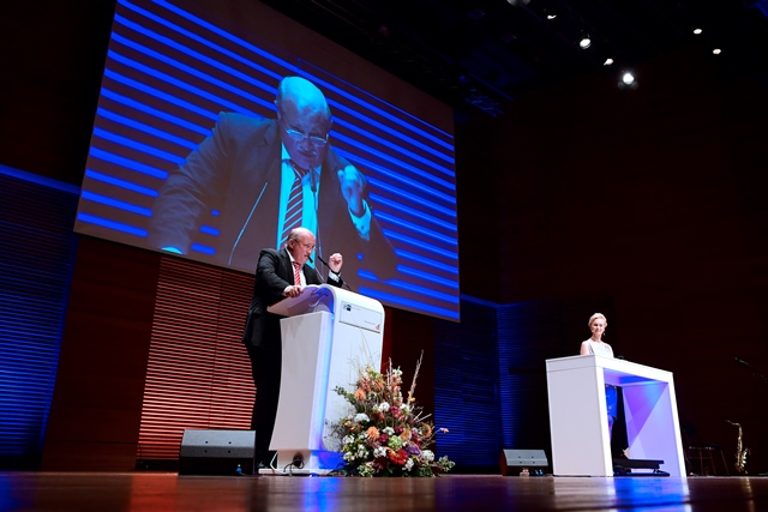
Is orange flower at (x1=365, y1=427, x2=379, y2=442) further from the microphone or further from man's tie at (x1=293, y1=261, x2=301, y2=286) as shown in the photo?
the microphone

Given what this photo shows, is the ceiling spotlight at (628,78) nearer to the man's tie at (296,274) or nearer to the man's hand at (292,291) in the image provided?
the man's tie at (296,274)

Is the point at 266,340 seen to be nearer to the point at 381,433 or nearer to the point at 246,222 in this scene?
the point at 381,433

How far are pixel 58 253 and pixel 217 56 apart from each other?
2057mm

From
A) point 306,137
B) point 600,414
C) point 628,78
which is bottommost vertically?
point 600,414

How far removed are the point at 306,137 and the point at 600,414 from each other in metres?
3.43

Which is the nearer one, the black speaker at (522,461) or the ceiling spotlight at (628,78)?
the black speaker at (522,461)

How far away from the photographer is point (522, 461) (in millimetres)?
5070

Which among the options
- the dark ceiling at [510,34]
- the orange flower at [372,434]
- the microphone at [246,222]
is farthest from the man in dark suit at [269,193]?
the orange flower at [372,434]

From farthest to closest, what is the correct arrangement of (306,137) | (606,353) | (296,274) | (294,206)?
(306,137), (294,206), (606,353), (296,274)

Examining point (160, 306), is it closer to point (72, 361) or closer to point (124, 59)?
point (72, 361)

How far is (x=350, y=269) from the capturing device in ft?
18.9

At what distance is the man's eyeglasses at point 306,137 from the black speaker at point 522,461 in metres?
3.11

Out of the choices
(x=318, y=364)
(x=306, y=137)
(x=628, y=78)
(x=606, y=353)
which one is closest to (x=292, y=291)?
(x=318, y=364)

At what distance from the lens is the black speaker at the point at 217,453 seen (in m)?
2.44
